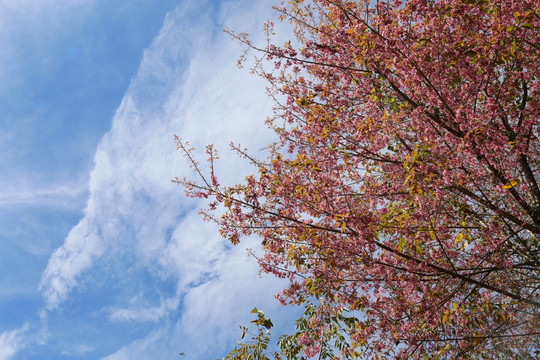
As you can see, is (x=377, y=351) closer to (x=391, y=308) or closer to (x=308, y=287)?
(x=391, y=308)

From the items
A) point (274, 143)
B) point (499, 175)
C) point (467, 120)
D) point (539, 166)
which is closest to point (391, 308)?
point (499, 175)

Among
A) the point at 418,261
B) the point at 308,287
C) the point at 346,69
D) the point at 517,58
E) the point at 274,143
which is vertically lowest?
the point at 418,261

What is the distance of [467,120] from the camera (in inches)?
228

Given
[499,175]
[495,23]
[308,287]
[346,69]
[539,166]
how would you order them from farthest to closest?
1. [539,166]
2. [346,69]
3. [308,287]
4. [499,175]
5. [495,23]

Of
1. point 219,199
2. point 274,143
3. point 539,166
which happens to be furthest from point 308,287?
point 539,166

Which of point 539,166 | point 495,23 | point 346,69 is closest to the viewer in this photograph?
point 495,23

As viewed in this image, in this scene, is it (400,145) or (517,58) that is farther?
(400,145)

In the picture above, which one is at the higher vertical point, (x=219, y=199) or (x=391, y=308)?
(x=219, y=199)

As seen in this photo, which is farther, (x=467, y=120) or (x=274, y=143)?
(x=274, y=143)

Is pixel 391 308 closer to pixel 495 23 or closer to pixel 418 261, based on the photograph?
pixel 418 261

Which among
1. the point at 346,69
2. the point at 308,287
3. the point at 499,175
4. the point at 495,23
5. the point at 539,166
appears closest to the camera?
the point at 495,23

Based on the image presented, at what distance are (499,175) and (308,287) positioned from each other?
349 cm

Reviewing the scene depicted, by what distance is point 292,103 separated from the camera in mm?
8188

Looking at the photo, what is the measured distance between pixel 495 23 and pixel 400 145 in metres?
2.51
